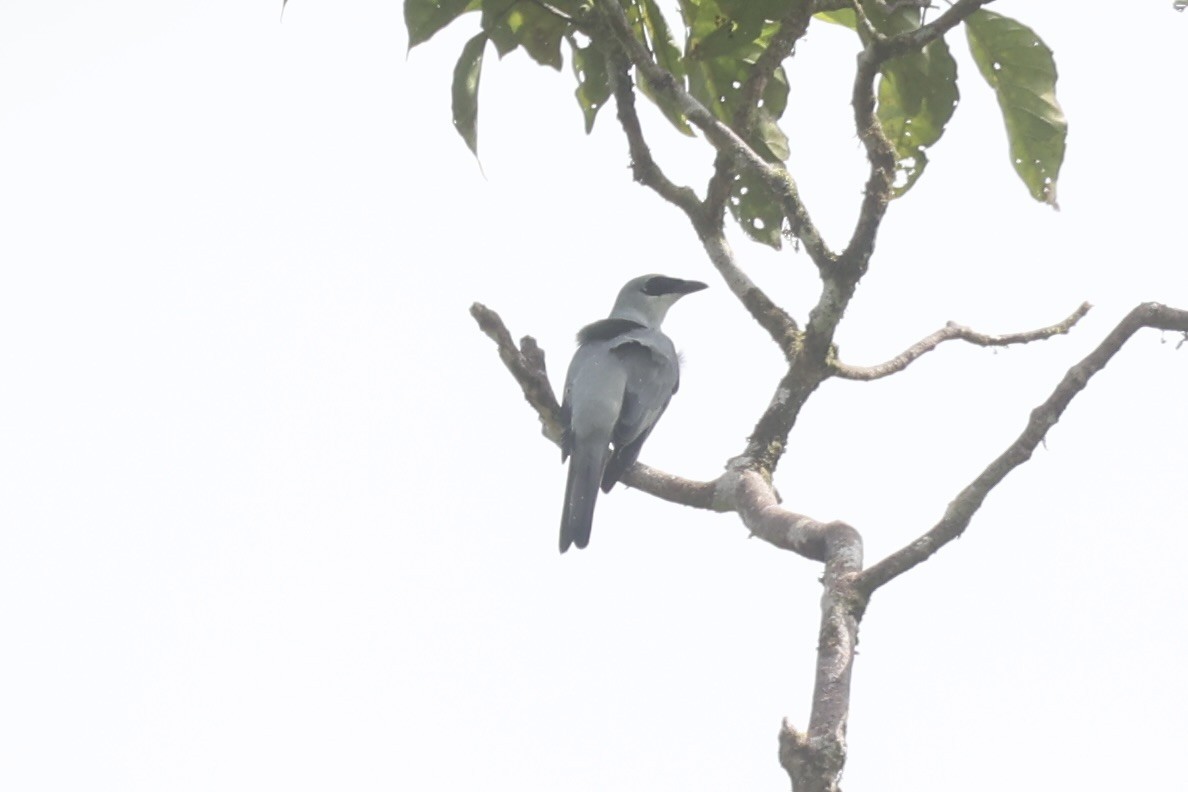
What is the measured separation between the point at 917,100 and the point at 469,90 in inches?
59.5

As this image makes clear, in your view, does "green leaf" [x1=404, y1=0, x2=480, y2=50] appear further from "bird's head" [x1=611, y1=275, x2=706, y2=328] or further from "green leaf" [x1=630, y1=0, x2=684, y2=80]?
"bird's head" [x1=611, y1=275, x2=706, y2=328]

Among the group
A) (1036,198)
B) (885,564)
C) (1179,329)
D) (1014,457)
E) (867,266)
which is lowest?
(885,564)

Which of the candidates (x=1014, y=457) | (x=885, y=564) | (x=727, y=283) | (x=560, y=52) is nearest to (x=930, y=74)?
(x=727, y=283)

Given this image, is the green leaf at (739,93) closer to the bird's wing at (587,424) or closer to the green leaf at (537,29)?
the green leaf at (537,29)

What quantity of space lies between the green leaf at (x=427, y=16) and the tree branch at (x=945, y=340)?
67.3 inches

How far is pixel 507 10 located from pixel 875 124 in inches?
62.4

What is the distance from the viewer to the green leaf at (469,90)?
Result: 15.9 feet

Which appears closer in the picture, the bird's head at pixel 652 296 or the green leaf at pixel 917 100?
the green leaf at pixel 917 100

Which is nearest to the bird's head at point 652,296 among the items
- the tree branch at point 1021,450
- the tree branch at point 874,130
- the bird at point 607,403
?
the bird at point 607,403

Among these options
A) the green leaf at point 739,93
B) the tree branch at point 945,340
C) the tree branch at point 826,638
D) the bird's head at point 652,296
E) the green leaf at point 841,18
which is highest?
the bird's head at point 652,296

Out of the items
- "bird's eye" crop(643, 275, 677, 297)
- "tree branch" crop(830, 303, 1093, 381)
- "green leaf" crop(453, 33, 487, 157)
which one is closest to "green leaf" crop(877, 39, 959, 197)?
"tree branch" crop(830, 303, 1093, 381)

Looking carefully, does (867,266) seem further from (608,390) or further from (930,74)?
(608,390)

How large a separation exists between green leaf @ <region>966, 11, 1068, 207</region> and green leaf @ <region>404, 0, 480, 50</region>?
1.69 m

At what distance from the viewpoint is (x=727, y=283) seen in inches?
181
